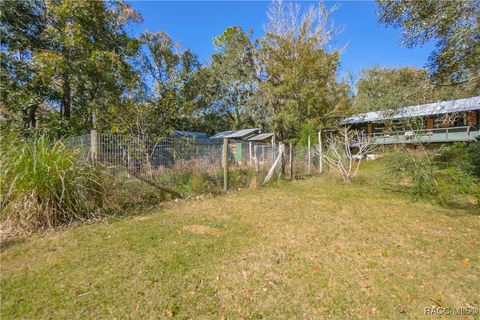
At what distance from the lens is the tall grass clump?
12.9 feet

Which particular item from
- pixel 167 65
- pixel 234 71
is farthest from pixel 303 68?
pixel 167 65

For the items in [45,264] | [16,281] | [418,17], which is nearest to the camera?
[16,281]

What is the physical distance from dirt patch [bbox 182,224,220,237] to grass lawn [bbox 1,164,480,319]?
0.06 feet

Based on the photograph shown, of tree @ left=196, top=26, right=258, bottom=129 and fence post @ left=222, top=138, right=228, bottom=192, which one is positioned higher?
tree @ left=196, top=26, right=258, bottom=129

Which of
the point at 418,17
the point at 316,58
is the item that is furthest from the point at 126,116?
the point at 316,58

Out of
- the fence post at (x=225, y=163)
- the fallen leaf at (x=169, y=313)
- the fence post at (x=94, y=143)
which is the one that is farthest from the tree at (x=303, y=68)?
the fallen leaf at (x=169, y=313)

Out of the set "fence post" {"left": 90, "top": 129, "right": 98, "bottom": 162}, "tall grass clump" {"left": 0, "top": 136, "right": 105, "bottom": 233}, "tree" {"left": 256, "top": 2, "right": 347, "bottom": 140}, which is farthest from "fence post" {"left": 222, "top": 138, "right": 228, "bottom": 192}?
"tree" {"left": 256, "top": 2, "right": 347, "bottom": 140}

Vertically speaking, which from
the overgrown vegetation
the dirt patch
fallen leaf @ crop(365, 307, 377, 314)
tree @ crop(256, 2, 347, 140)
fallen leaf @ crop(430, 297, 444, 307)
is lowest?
fallen leaf @ crop(365, 307, 377, 314)

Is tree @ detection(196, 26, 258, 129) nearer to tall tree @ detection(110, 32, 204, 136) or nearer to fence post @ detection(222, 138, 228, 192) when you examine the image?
tall tree @ detection(110, 32, 204, 136)

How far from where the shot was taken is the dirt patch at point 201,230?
3.97 m

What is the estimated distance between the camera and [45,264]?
294 centimetres

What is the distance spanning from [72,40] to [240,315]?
37.9 ft

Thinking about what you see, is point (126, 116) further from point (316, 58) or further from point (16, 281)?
point (316, 58)

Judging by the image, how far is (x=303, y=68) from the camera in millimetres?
17516
